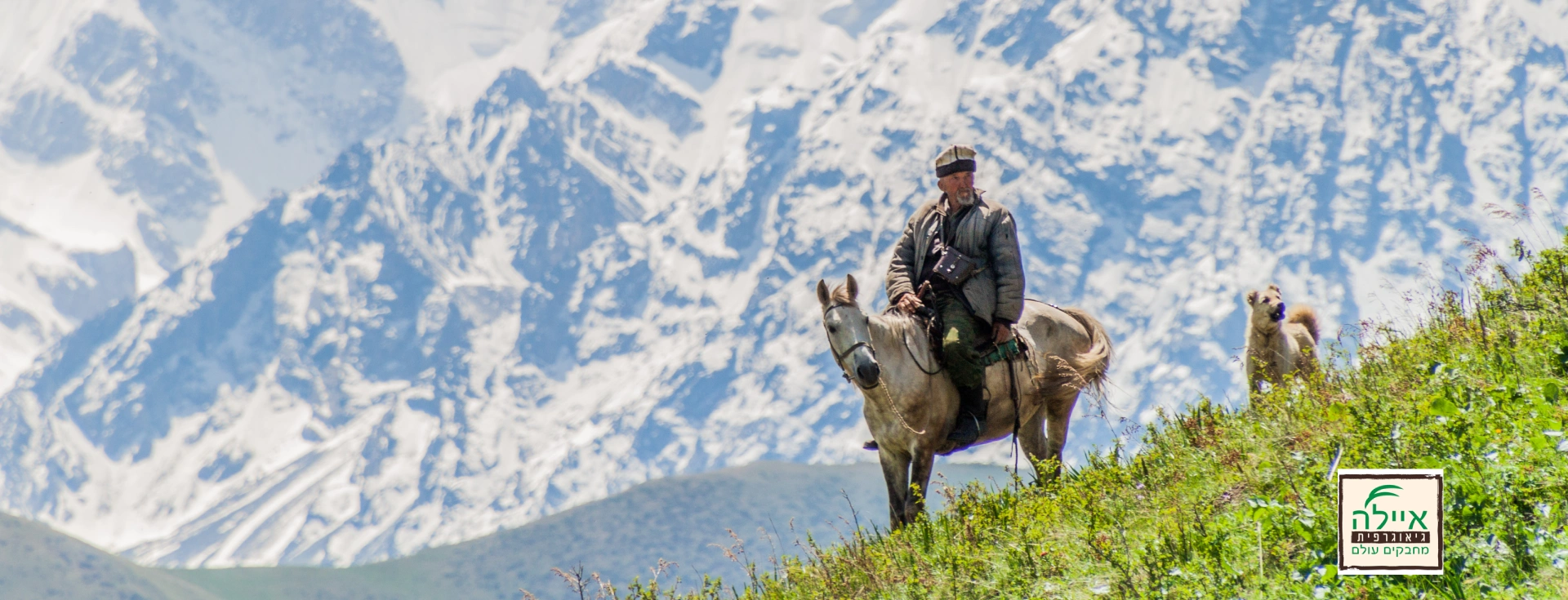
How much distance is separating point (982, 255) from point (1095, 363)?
1667mm

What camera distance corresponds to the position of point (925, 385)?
35.1 ft

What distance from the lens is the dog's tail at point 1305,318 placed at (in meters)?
19.6

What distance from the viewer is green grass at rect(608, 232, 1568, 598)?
5.12 metres

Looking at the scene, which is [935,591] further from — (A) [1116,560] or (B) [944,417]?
(B) [944,417]

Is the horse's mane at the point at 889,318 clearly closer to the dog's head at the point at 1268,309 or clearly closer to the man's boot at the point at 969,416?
the man's boot at the point at 969,416

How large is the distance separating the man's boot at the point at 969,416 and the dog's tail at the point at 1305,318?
34.0 feet

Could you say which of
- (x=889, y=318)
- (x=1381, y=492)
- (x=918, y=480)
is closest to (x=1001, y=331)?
(x=889, y=318)

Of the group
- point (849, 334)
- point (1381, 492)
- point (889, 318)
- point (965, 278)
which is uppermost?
point (965, 278)

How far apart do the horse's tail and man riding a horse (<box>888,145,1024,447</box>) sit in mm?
988

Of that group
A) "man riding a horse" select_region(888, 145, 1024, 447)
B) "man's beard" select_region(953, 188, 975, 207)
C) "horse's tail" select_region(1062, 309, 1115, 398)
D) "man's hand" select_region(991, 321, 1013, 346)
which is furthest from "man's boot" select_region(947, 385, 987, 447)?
"man's beard" select_region(953, 188, 975, 207)

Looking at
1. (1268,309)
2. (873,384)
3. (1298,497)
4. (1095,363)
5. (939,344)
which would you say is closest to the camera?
(1298,497)

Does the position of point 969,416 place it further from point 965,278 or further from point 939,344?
point 965,278

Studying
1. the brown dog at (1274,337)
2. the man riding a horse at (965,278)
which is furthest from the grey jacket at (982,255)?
the brown dog at (1274,337)

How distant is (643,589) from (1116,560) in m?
3.74
